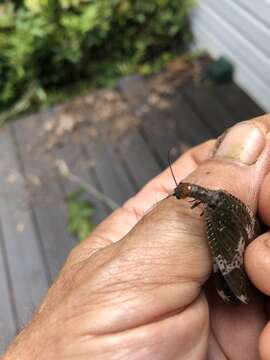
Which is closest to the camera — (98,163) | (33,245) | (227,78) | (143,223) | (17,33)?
(143,223)

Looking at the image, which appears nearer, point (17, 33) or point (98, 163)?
point (98, 163)

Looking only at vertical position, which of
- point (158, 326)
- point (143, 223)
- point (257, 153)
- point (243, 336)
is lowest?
point (243, 336)

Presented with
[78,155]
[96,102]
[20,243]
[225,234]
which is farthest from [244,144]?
[96,102]

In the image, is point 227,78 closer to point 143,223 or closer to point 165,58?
point 165,58

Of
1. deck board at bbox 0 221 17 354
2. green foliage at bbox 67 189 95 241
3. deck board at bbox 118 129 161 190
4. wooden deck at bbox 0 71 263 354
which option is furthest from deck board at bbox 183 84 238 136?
deck board at bbox 0 221 17 354

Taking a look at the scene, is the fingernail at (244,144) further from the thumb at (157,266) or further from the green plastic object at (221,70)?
the green plastic object at (221,70)

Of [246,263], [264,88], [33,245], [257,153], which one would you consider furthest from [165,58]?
[246,263]
